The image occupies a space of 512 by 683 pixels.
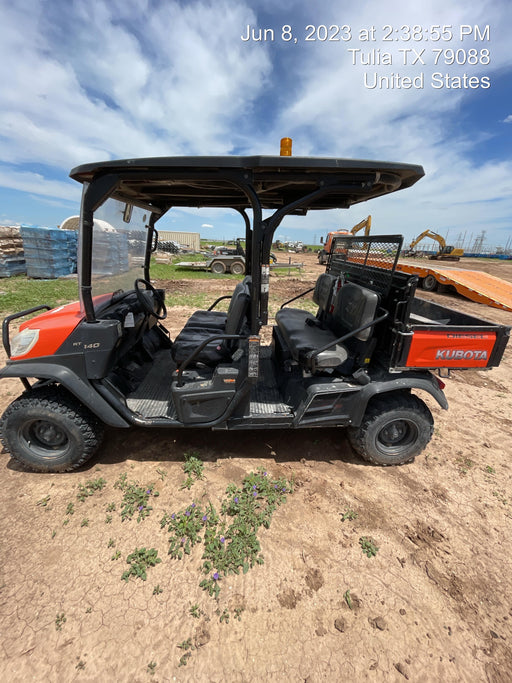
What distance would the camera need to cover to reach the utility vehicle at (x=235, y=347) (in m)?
2.36

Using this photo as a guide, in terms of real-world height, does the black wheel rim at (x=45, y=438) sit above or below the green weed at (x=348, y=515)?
above

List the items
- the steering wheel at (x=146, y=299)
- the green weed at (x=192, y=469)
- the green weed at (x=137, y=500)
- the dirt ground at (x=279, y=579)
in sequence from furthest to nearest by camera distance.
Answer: the steering wheel at (x=146, y=299) < the green weed at (x=192, y=469) < the green weed at (x=137, y=500) < the dirt ground at (x=279, y=579)

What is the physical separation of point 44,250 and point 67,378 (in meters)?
13.1

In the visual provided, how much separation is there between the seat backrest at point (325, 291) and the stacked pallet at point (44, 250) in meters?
12.9

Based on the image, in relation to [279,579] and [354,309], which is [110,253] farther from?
[279,579]

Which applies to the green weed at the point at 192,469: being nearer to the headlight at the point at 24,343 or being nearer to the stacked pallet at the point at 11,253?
the headlight at the point at 24,343

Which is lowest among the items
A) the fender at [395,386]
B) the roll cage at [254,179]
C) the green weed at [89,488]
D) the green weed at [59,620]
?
the green weed at [59,620]

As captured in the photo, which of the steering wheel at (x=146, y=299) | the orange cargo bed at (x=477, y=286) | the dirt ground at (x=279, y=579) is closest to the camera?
the dirt ground at (x=279, y=579)

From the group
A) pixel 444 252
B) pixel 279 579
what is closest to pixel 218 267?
pixel 279 579

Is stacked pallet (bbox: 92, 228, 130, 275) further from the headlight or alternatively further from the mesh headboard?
the mesh headboard

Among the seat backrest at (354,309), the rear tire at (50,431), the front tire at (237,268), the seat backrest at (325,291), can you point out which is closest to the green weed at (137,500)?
the rear tire at (50,431)

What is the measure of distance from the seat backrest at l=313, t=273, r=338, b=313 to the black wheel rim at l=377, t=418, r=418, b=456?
1609mm

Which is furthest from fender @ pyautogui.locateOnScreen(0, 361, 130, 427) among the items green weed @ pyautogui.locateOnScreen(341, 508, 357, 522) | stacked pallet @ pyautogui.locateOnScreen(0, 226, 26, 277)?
stacked pallet @ pyautogui.locateOnScreen(0, 226, 26, 277)

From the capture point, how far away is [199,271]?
17281mm
